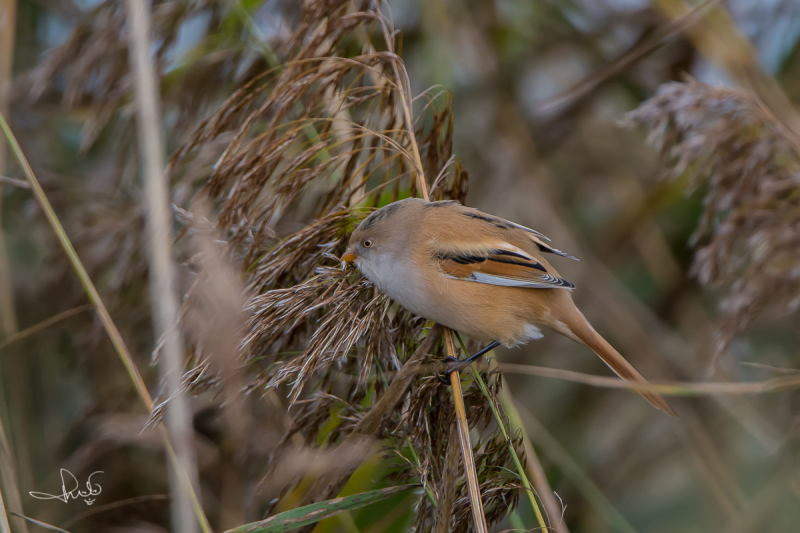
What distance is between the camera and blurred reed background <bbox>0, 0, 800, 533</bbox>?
1849 millimetres

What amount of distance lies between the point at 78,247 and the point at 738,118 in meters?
2.71

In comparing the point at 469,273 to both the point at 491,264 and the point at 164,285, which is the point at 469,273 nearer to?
the point at 491,264

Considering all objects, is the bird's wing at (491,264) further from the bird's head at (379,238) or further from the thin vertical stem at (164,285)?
the thin vertical stem at (164,285)

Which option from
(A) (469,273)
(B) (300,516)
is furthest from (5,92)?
(B) (300,516)

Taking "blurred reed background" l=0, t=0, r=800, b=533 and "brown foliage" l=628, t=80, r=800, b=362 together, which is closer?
"blurred reed background" l=0, t=0, r=800, b=533

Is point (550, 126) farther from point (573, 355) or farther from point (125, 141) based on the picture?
point (125, 141)

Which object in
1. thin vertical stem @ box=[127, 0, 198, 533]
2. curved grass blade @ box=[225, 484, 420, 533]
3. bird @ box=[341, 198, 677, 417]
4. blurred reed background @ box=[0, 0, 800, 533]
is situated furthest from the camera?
bird @ box=[341, 198, 677, 417]

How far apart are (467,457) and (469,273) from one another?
2.49 feet

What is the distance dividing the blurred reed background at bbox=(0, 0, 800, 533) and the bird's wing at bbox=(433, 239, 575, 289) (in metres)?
0.24

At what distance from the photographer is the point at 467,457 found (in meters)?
1.59

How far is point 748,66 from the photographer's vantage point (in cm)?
261

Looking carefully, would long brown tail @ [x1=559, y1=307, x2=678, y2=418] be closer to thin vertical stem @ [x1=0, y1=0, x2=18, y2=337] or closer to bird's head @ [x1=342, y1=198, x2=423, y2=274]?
bird's head @ [x1=342, y1=198, x2=423, y2=274]

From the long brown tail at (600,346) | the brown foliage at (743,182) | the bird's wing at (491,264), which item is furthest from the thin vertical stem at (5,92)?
the brown foliage at (743,182)
